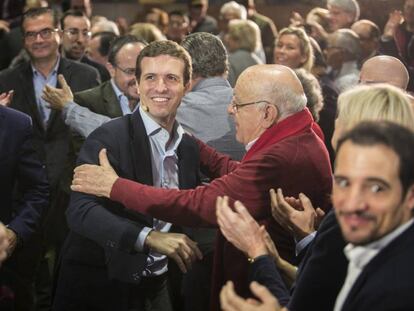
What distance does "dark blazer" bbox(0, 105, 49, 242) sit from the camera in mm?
3631

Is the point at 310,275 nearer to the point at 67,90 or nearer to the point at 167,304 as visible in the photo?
the point at 167,304

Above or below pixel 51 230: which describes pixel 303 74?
above

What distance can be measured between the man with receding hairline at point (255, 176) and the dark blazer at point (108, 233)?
3.9 inches


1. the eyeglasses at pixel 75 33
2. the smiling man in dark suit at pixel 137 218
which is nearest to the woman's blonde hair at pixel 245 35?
the eyeglasses at pixel 75 33

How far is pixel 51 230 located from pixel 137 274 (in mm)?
2344

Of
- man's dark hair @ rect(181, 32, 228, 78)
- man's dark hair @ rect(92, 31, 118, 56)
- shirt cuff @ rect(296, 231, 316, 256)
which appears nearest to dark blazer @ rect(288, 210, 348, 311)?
shirt cuff @ rect(296, 231, 316, 256)

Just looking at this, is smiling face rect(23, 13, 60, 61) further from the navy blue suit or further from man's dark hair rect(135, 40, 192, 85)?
man's dark hair rect(135, 40, 192, 85)

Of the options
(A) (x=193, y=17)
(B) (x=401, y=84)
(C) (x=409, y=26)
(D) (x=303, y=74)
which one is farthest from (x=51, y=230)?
(A) (x=193, y=17)

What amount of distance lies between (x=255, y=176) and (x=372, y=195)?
3.67 ft

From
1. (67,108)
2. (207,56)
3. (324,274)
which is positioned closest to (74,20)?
(67,108)

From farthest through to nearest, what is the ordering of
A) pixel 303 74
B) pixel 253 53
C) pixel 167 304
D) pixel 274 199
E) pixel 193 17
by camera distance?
pixel 193 17
pixel 253 53
pixel 303 74
pixel 167 304
pixel 274 199

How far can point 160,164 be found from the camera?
11.5ft

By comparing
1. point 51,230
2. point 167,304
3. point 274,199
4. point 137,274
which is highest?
point 274,199

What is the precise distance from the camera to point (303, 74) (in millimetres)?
4410
